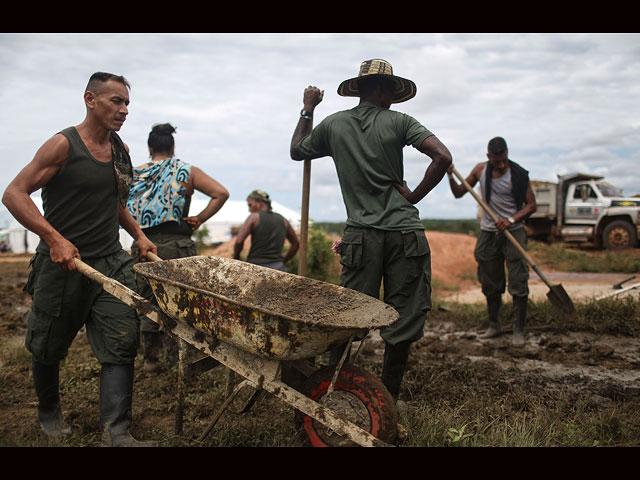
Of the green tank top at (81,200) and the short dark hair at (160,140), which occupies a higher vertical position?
the short dark hair at (160,140)

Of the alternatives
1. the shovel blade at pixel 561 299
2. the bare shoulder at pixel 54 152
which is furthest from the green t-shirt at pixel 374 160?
the shovel blade at pixel 561 299

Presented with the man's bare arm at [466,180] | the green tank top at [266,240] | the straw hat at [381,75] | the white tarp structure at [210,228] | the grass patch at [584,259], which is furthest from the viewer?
the white tarp structure at [210,228]

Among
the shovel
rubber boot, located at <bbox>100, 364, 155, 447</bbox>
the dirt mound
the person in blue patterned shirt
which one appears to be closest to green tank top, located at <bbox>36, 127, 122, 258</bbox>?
rubber boot, located at <bbox>100, 364, 155, 447</bbox>

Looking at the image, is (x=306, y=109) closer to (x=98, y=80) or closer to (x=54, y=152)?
(x=98, y=80)

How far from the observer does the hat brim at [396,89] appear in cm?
328

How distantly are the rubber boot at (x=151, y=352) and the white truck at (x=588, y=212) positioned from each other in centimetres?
1471

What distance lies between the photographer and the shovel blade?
18.0 feet

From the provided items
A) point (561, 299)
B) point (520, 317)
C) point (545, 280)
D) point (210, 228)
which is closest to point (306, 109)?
point (520, 317)

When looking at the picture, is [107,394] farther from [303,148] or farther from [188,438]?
[303,148]

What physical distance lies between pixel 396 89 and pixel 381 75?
0.23 meters

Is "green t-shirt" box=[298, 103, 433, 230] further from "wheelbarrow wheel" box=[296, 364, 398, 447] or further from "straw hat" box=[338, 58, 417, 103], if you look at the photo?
"wheelbarrow wheel" box=[296, 364, 398, 447]

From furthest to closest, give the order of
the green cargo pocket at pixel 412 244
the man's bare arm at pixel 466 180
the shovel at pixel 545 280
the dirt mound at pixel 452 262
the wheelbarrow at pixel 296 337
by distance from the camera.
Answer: the dirt mound at pixel 452 262 → the man's bare arm at pixel 466 180 → the shovel at pixel 545 280 → the green cargo pocket at pixel 412 244 → the wheelbarrow at pixel 296 337

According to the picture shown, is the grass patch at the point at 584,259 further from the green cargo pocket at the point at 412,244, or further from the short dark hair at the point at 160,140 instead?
the short dark hair at the point at 160,140

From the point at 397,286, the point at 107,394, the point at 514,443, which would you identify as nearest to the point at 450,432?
the point at 514,443
